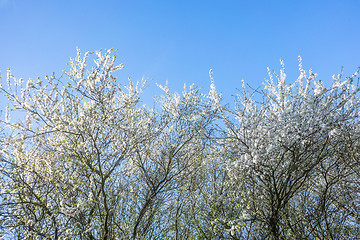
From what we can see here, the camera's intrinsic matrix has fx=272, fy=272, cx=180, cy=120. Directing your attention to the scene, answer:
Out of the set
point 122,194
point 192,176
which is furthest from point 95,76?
point 192,176

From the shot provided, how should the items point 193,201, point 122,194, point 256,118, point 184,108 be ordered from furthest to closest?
point 184,108 < point 193,201 < point 122,194 < point 256,118

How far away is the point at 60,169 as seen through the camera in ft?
22.1

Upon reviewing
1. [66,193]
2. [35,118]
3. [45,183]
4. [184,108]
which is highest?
[184,108]

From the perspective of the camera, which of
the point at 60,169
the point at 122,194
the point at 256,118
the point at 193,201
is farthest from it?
the point at 193,201

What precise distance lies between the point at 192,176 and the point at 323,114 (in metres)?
4.46

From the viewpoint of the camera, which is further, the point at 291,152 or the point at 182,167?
the point at 182,167

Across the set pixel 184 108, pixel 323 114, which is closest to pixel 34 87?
pixel 184 108

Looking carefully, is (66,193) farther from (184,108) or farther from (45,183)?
(184,108)

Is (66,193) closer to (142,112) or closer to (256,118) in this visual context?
(142,112)

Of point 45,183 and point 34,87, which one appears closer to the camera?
point 34,87

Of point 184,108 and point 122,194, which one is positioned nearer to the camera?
point 122,194

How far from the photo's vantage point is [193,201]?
27.1 ft

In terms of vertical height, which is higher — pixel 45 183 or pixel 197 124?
pixel 197 124

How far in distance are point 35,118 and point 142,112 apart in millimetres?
3508
